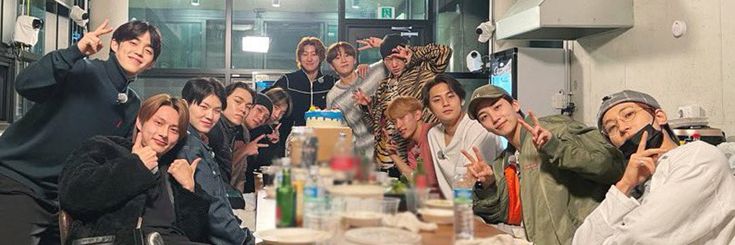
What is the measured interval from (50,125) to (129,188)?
565mm

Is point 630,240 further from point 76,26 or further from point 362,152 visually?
point 76,26

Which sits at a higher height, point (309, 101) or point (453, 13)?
point (453, 13)

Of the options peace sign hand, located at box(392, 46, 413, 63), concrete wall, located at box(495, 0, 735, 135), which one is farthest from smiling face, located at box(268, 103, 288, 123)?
concrete wall, located at box(495, 0, 735, 135)

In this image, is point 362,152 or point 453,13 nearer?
point 362,152

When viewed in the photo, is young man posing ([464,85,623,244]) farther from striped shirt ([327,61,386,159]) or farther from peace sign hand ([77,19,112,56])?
peace sign hand ([77,19,112,56])

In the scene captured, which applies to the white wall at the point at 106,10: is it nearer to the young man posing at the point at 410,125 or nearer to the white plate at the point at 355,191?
the young man posing at the point at 410,125

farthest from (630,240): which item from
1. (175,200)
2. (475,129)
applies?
(175,200)

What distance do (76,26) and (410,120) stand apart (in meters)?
5.93

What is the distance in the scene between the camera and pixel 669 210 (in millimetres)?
1206

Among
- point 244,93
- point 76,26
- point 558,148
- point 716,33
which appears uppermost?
point 76,26

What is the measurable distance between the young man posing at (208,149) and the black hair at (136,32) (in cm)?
28

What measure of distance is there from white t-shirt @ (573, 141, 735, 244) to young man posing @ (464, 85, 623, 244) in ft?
0.58

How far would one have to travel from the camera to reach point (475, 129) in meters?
0.90

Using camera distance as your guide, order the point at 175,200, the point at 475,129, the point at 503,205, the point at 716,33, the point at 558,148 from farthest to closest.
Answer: the point at 716,33, the point at 175,200, the point at 558,148, the point at 503,205, the point at 475,129
